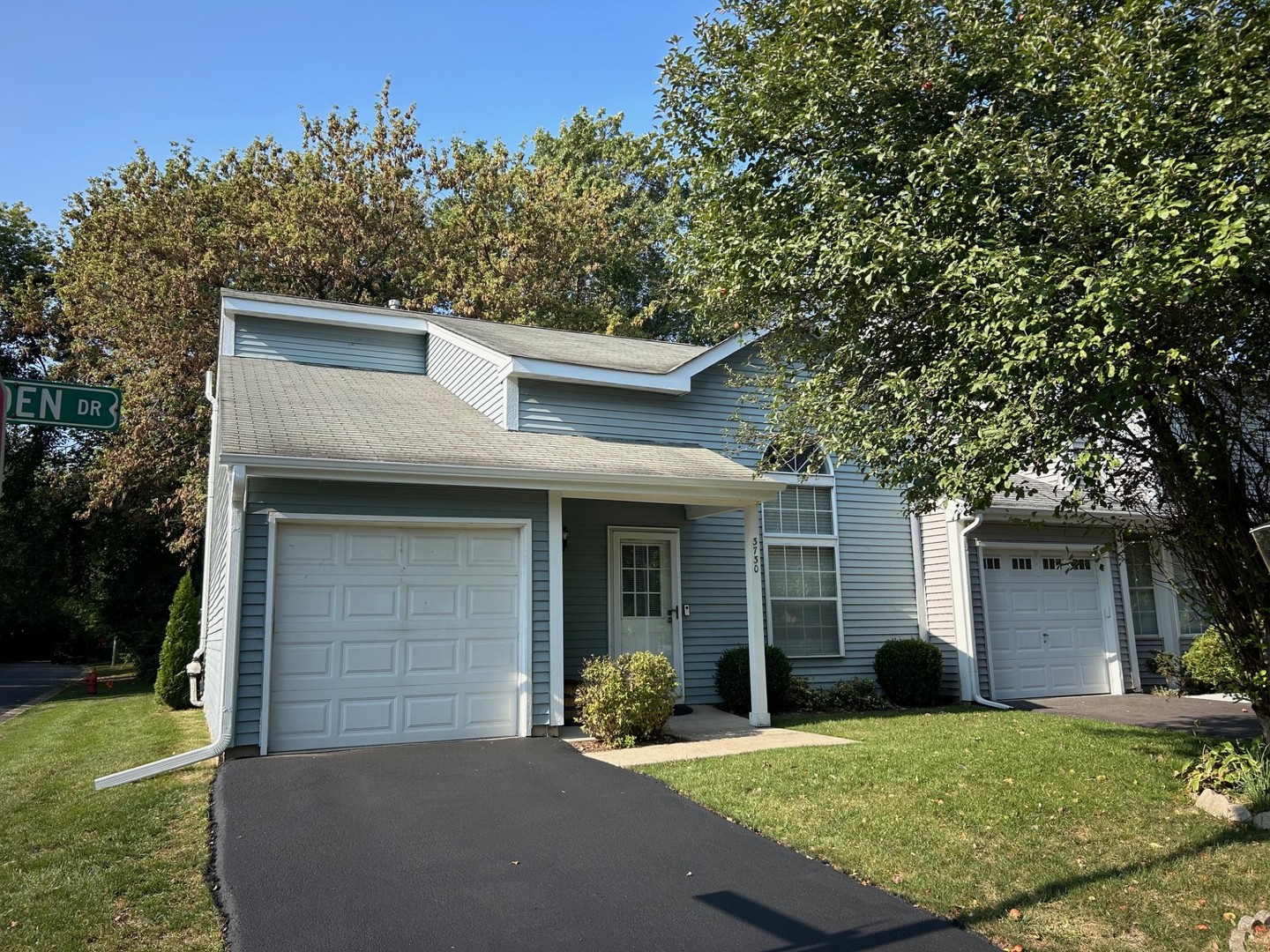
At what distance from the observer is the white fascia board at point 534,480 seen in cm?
823

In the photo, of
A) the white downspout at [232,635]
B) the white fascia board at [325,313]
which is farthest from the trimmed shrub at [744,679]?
the white fascia board at [325,313]

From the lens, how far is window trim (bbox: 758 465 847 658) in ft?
41.3

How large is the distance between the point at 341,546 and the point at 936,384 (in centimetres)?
588

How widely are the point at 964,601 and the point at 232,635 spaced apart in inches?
387

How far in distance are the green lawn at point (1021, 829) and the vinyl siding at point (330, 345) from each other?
920 cm

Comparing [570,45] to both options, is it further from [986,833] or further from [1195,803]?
[1195,803]

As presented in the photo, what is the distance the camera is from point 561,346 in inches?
531

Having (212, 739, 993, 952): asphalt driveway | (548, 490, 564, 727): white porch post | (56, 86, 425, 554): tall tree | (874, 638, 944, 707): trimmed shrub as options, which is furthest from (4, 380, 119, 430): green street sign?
(56, 86, 425, 554): tall tree

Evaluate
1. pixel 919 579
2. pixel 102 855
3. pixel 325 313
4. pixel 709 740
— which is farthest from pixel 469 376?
pixel 102 855

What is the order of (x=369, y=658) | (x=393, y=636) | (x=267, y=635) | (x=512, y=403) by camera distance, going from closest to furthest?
(x=267, y=635), (x=369, y=658), (x=393, y=636), (x=512, y=403)

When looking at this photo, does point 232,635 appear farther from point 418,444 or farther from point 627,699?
point 627,699

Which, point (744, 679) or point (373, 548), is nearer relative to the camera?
point (373, 548)

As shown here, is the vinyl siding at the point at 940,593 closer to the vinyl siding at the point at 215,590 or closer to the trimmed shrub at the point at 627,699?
the trimmed shrub at the point at 627,699

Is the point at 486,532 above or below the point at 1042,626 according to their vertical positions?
above
